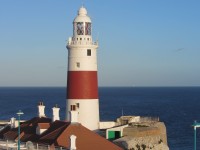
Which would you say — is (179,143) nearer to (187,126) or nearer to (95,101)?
(187,126)

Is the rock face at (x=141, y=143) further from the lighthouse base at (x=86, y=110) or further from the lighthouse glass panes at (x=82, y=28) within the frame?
→ the lighthouse glass panes at (x=82, y=28)

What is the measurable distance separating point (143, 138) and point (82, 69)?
676cm

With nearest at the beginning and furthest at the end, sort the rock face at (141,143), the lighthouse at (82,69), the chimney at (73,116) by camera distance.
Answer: the chimney at (73,116) < the rock face at (141,143) < the lighthouse at (82,69)

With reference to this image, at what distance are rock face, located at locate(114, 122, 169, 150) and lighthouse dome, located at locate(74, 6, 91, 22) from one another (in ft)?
29.1

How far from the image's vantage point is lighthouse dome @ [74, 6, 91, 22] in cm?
3656

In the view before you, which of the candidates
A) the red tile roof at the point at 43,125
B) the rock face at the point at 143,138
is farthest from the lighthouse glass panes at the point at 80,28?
the red tile roof at the point at 43,125

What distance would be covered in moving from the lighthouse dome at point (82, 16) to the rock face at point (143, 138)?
8.86 meters

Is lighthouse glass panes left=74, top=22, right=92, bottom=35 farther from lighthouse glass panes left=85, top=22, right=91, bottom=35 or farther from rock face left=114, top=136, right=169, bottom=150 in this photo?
rock face left=114, top=136, right=169, bottom=150

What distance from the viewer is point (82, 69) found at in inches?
1430

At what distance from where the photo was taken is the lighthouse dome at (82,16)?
120 ft

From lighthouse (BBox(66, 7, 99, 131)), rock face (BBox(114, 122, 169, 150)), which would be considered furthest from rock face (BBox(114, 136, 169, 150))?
lighthouse (BBox(66, 7, 99, 131))

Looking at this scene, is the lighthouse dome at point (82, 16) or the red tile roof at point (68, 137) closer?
the red tile roof at point (68, 137)

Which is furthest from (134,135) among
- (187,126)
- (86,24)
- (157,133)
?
(187,126)

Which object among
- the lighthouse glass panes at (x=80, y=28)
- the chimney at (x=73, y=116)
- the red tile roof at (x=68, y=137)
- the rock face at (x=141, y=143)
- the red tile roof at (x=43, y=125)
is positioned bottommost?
the rock face at (x=141, y=143)
